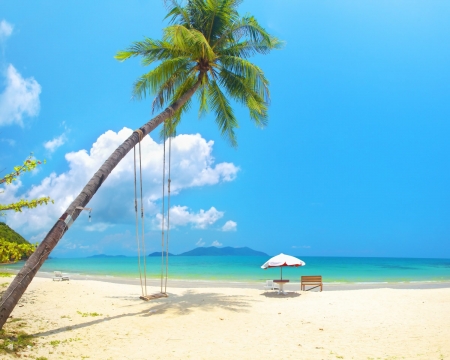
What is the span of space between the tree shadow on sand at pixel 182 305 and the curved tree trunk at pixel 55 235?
158 cm

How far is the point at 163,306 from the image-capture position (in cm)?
1010

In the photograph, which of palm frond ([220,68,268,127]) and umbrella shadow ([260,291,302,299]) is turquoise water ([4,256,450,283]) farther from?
palm frond ([220,68,268,127])

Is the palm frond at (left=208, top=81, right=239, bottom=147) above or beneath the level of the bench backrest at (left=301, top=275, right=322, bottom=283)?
above

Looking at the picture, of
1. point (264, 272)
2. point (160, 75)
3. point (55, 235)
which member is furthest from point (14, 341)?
point (264, 272)

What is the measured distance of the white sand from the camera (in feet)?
20.5

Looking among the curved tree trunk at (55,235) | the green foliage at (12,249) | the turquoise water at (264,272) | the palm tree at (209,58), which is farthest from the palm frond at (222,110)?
the turquoise water at (264,272)

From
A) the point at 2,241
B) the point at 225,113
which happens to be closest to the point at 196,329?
the point at 2,241

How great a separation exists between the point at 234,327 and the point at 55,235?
426 centimetres

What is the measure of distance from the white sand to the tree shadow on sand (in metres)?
0.03

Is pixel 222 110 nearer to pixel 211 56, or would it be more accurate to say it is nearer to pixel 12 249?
pixel 211 56

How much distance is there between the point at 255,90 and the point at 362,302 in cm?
753

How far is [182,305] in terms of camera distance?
10.3 meters

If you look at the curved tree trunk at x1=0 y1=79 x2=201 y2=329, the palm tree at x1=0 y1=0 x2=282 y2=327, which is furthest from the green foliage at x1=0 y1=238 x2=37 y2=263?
the palm tree at x1=0 y1=0 x2=282 y2=327

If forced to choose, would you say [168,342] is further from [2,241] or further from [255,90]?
[255,90]
